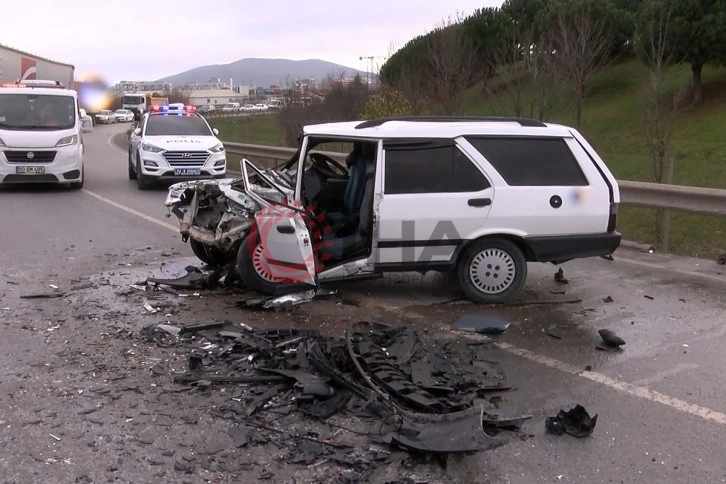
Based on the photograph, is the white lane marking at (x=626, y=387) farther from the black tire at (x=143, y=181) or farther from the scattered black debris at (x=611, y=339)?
the black tire at (x=143, y=181)

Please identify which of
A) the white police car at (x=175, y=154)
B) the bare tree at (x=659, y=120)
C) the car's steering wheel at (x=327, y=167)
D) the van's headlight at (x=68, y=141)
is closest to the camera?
the car's steering wheel at (x=327, y=167)

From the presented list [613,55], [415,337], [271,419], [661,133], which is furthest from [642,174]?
[613,55]

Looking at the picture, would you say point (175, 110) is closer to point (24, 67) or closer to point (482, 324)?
point (24, 67)

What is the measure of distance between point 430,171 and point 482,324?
1.50 metres

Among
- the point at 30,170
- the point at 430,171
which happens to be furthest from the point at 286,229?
the point at 30,170

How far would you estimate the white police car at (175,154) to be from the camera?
15.2m

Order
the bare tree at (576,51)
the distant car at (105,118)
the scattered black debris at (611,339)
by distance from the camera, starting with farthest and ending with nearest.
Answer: the distant car at (105,118) < the bare tree at (576,51) < the scattered black debris at (611,339)

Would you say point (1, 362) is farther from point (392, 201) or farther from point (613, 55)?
point (613, 55)

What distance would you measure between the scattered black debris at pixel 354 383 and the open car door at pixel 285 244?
33.4 inches

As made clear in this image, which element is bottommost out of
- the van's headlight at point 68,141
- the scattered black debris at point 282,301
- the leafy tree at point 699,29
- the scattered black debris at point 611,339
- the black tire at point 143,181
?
the scattered black debris at point 611,339

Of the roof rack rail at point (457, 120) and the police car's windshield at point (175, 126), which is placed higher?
the police car's windshield at point (175, 126)

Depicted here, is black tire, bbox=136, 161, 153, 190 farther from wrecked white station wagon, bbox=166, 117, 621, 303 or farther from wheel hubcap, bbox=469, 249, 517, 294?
wheel hubcap, bbox=469, 249, 517, 294

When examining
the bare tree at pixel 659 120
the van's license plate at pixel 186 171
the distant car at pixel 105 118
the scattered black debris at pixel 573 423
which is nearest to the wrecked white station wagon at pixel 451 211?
the scattered black debris at pixel 573 423

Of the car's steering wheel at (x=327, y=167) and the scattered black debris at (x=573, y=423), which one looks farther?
the car's steering wheel at (x=327, y=167)
